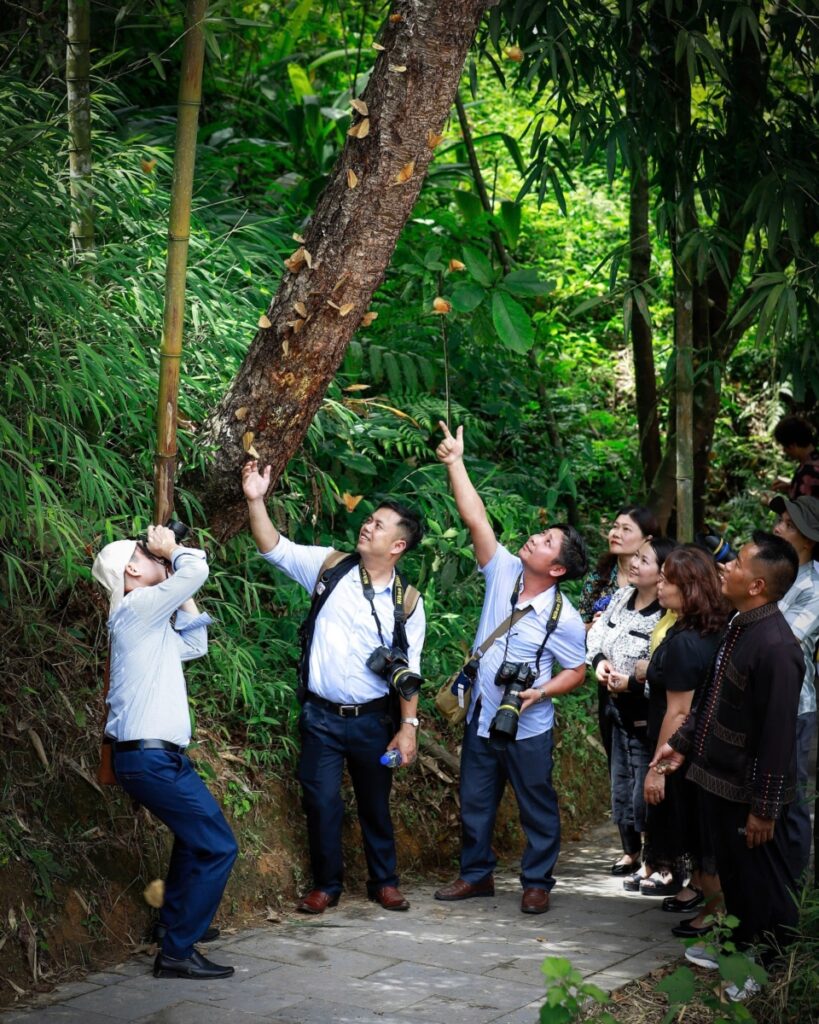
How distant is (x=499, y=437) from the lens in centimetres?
874

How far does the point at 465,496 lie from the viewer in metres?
5.45

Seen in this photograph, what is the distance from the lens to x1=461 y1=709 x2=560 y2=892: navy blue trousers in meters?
5.52

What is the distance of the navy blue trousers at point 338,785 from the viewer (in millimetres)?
Answer: 5309

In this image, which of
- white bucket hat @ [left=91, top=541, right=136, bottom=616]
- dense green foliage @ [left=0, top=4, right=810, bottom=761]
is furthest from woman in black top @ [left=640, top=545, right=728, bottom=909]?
white bucket hat @ [left=91, top=541, right=136, bottom=616]

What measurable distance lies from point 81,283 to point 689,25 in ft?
10.5

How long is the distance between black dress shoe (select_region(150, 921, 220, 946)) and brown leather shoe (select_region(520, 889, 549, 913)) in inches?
52.9

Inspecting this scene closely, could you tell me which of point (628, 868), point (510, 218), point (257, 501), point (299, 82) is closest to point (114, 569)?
point (257, 501)

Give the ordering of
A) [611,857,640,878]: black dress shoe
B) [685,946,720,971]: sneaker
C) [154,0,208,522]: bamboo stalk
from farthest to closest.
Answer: [611,857,640,878]: black dress shoe
[685,946,720,971]: sneaker
[154,0,208,522]: bamboo stalk

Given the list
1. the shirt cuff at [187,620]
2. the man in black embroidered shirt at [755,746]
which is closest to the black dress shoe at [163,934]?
the shirt cuff at [187,620]

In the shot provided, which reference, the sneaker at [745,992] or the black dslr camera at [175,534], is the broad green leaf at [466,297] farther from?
the sneaker at [745,992]

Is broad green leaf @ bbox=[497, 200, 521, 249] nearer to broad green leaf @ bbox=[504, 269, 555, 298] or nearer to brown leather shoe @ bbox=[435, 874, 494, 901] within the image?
broad green leaf @ bbox=[504, 269, 555, 298]

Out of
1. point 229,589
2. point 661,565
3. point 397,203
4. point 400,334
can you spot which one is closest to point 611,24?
point 400,334

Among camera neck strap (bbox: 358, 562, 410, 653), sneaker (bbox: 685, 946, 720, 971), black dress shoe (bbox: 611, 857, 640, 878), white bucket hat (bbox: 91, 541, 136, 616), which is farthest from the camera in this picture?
black dress shoe (bbox: 611, 857, 640, 878)

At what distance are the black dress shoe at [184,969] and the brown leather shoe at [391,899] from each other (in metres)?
1.03
